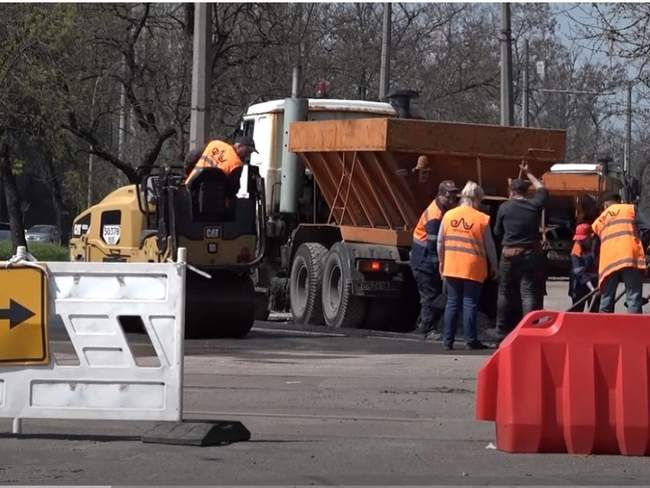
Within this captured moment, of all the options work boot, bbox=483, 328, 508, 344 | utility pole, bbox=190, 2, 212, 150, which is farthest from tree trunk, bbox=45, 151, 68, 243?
work boot, bbox=483, 328, 508, 344

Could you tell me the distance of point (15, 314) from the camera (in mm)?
8703

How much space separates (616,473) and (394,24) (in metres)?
37.6

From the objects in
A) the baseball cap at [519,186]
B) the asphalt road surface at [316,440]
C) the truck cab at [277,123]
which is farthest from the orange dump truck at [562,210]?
the asphalt road surface at [316,440]

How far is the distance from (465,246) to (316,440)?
574cm

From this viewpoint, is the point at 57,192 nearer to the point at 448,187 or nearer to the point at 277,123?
the point at 277,123

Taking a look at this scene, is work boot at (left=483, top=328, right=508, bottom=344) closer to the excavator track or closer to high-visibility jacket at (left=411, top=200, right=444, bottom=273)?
high-visibility jacket at (left=411, top=200, right=444, bottom=273)

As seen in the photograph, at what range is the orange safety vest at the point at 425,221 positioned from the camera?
52.2ft

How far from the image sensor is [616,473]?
794 cm

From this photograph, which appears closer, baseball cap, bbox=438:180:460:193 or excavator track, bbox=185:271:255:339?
excavator track, bbox=185:271:255:339

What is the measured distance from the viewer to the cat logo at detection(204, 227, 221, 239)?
15305 mm

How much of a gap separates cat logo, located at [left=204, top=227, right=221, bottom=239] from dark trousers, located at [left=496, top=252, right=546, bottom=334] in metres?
3.18

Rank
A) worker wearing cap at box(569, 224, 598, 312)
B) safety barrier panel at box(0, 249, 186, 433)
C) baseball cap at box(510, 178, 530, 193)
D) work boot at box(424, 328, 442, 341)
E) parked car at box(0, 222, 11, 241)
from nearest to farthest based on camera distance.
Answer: safety barrier panel at box(0, 249, 186, 433)
baseball cap at box(510, 178, 530, 193)
work boot at box(424, 328, 442, 341)
worker wearing cap at box(569, 224, 598, 312)
parked car at box(0, 222, 11, 241)

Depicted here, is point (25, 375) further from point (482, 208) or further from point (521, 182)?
point (482, 208)

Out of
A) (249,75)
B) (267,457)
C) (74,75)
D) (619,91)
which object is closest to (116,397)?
(267,457)
